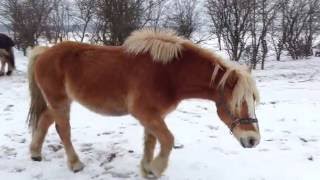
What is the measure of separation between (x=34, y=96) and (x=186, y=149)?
181 cm

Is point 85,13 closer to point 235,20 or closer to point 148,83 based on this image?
point 235,20

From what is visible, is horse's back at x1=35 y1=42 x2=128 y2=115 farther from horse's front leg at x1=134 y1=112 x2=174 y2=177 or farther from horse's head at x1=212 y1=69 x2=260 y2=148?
horse's head at x1=212 y1=69 x2=260 y2=148

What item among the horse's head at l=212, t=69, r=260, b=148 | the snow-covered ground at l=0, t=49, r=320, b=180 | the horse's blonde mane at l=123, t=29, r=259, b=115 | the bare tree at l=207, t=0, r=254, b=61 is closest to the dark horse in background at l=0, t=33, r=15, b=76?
the snow-covered ground at l=0, t=49, r=320, b=180

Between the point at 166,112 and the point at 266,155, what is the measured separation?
4.99 feet

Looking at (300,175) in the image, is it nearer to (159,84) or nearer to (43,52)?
(159,84)

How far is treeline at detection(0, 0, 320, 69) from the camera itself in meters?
15.5

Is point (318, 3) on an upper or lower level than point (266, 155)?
upper

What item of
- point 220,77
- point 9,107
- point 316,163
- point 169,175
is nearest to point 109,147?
point 169,175

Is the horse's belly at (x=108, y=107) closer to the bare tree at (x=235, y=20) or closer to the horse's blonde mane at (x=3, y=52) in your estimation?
the horse's blonde mane at (x=3, y=52)

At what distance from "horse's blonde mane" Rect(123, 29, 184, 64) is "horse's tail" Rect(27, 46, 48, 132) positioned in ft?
3.80

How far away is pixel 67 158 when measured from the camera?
455 centimetres

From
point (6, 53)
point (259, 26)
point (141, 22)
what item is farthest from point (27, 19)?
point (259, 26)

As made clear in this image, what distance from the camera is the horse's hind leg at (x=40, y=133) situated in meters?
4.84

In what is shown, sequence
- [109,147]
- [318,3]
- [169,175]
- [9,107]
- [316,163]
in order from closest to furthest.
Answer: [169,175] < [316,163] < [109,147] < [9,107] < [318,3]
